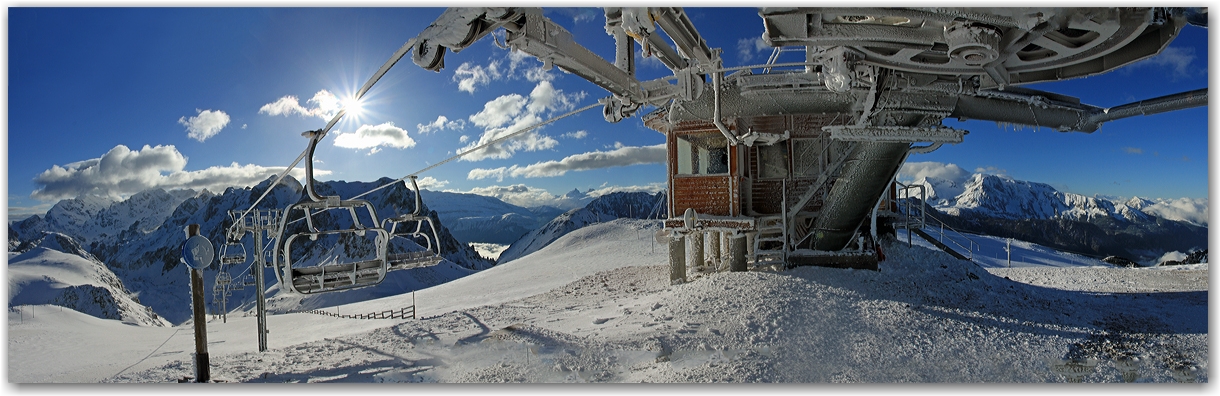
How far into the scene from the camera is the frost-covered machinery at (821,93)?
161 inches

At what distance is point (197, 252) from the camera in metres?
5.32

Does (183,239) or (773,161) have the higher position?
(773,161)

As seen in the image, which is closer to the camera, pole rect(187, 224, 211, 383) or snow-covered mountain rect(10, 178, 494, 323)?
pole rect(187, 224, 211, 383)

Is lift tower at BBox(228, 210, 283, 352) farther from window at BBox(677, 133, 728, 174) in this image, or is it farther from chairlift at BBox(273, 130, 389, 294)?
window at BBox(677, 133, 728, 174)

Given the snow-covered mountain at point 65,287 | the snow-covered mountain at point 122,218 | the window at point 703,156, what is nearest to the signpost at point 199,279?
the window at point 703,156

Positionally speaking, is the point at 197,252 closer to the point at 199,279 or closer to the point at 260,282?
the point at 199,279

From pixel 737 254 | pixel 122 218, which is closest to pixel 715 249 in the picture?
pixel 737 254

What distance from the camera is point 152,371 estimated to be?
19.5 feet

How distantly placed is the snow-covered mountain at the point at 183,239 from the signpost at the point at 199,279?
19466mm

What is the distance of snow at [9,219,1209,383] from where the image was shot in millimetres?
5477

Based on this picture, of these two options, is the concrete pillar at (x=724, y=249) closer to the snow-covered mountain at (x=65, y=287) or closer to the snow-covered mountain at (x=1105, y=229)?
the snow-covered mountain at (x=1105, y=229)

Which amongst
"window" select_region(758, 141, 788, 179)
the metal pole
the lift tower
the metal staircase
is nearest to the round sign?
the lift tower

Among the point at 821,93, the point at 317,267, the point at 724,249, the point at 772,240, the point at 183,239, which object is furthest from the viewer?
the point at 183,239

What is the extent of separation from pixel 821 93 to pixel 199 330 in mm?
9790
